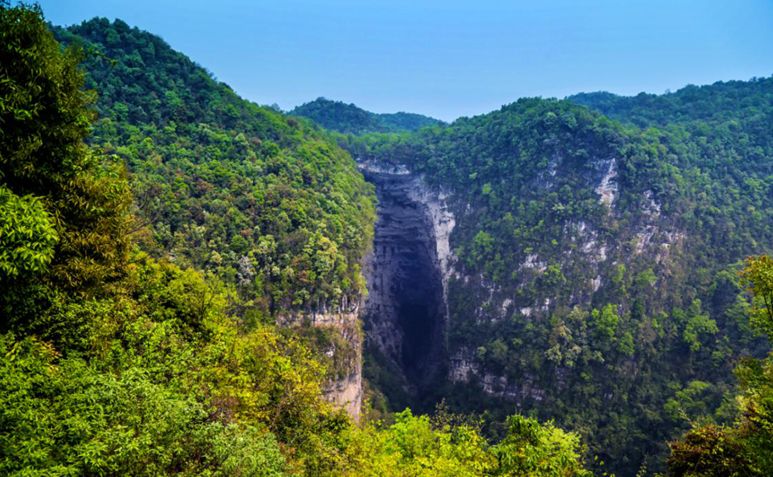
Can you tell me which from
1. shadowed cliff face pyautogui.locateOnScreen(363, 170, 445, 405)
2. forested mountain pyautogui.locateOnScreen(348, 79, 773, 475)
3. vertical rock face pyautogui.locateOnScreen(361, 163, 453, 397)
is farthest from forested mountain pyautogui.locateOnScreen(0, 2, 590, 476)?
vertical rock face pyautogui.locateOnScreen(361, 163, 453, 397)

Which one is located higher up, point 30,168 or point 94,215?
point 30,168

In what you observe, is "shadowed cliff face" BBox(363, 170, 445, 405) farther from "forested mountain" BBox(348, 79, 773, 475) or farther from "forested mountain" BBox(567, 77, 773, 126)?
"forested mountain" BBox(567, 77, 773, 126)

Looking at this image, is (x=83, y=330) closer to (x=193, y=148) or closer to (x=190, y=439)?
(x=190, y=439)

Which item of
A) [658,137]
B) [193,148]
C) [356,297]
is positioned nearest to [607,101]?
[658,137]

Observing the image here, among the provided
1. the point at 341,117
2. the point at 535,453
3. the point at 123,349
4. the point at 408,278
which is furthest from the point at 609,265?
the point at 341,117

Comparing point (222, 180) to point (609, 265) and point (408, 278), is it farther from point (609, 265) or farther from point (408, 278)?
point (609, 265)

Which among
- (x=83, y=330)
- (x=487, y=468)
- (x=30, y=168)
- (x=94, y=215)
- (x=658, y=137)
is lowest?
(x=487, y=468)

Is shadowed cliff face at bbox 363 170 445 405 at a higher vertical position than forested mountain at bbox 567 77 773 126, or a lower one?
lower

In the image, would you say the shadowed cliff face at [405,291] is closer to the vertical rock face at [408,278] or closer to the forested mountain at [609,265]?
the vertical rock face at [408,278]
